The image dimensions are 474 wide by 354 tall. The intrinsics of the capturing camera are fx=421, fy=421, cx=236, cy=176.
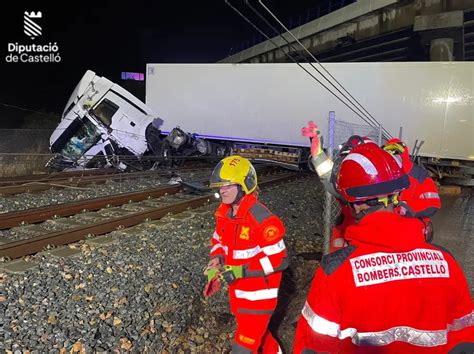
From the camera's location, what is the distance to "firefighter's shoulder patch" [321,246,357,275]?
1.57 m

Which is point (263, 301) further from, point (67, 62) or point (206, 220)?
point (67, 62)

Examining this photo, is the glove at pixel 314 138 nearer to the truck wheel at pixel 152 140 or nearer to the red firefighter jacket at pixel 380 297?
the red firefighter jacket at pixel 380 297

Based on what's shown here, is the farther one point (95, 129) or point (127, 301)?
point (95, 129)

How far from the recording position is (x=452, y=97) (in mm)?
14219

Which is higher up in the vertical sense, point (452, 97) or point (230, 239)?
point (452, 97)

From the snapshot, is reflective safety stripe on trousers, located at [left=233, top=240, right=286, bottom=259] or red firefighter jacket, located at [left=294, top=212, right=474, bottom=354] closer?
red firefighter jacket, located at [left=294, top=212, right=474, bottom=354]

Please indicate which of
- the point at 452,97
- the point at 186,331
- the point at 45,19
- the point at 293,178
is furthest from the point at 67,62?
the point at 186,331

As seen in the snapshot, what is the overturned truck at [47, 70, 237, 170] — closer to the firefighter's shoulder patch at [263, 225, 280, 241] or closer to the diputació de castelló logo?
the firefighter's shoulder patch at [263, 225, 280, 241]

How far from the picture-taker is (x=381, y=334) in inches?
60.7

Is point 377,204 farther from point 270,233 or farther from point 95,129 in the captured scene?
point 95,129

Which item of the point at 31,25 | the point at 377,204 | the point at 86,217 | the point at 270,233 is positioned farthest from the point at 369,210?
the point at 31,25

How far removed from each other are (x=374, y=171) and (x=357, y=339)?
641mm

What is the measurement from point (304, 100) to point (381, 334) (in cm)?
1589

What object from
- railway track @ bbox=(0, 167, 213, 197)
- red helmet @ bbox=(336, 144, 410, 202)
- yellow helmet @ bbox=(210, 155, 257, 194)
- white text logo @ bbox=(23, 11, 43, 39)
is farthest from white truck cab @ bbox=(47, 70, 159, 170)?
white text logo @ bbox=(23, 11, 43, 39)
